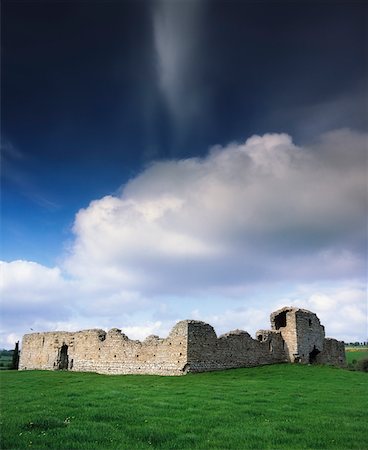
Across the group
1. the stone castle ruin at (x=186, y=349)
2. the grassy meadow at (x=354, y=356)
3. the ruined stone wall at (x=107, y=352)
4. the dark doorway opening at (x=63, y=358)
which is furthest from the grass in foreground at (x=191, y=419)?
the grassy meadow at (x=354, y=356)

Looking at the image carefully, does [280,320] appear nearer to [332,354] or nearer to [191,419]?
[332,354]

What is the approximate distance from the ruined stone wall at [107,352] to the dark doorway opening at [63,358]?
3.8 inches

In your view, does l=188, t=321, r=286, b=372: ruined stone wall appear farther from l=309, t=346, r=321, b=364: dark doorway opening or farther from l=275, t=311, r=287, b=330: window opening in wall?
l=309, t=346, r=321, b=364: dark doorway opening

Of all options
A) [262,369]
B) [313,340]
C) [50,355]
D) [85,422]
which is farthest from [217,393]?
[50,355]

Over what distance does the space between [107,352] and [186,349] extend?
8.98 m

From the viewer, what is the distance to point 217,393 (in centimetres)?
1906

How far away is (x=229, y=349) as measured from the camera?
33.4 m

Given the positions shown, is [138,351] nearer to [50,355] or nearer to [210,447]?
[50,355]

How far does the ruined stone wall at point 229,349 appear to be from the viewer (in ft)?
101

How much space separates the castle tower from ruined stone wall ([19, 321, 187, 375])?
12696 mm

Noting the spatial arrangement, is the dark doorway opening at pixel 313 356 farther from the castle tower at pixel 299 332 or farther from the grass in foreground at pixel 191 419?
the grass in foreground at pixel 191 419

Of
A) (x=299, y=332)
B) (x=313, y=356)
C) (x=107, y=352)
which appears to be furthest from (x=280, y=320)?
(x=107, y=352)

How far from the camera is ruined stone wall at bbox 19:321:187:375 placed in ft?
102

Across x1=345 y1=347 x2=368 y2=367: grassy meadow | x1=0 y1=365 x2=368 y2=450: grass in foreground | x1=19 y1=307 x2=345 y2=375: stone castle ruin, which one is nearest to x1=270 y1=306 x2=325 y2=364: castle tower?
x1=19 y1=307 x2=345 y2=375: stone castle ruin
